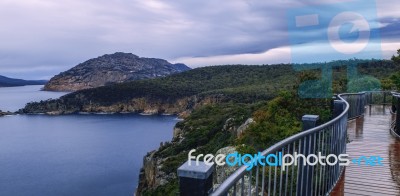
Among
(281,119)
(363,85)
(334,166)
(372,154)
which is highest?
(363,85)

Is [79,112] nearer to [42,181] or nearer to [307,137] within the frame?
[42,181]

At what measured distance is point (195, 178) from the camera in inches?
78.7

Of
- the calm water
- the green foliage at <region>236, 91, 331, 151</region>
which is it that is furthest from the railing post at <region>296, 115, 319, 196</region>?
the calm water

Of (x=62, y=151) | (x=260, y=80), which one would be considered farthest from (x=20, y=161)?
(x=260, y=80)

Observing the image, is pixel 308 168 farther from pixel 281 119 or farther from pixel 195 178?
pixel 281 119

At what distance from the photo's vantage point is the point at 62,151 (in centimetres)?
9269

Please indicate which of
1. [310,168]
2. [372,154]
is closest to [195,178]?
[310,168]

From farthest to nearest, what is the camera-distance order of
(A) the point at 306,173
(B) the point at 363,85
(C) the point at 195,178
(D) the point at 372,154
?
(B) the point at 363,85 < (D) the point at 372,154 < (A) the point at 306,173 < (C) the point at 195,178

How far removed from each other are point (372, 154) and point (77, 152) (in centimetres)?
9099

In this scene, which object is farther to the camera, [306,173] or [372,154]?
[372,154]

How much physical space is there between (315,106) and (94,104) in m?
162

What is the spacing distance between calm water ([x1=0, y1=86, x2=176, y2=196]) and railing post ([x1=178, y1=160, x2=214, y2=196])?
61.1m

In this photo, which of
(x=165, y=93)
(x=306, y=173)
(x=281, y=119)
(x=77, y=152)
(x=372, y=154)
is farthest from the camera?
(x=165, y=93)

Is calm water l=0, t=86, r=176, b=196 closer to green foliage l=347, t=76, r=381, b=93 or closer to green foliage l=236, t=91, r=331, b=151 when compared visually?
green foliage l=347, t=76, r=381, b=93
